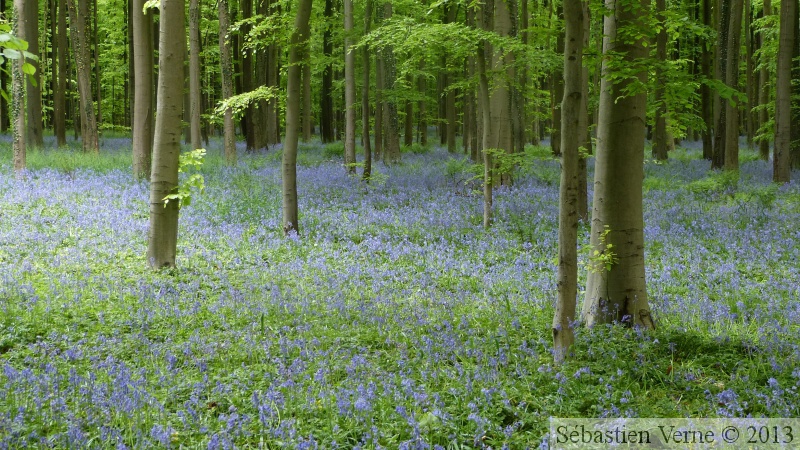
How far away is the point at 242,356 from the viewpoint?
18.2 feet

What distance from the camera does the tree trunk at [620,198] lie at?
20.1 ft

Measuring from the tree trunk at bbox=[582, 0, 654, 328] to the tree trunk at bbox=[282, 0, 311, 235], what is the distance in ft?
20.6

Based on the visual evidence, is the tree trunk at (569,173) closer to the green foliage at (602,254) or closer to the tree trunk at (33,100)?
the green foliage at (602,254)

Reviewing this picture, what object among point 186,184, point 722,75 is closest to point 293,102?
point 186,184

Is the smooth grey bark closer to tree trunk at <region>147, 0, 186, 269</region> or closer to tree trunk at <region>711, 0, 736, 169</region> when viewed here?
tree trunk at <region>147, 0, 186, 269</region>

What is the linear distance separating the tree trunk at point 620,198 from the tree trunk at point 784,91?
1305 cm

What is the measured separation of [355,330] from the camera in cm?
632

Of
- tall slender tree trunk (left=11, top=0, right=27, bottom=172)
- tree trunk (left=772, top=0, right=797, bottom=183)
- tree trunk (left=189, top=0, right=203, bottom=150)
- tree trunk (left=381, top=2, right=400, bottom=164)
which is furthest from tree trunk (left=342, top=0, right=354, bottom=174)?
tree trunk (left=772, top=0, right=797, bottom=183)

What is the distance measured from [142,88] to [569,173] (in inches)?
445

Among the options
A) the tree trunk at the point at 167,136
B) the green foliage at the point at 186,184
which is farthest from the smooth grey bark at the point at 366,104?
the tree trunk at the point at 167,136

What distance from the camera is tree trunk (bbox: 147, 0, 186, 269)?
8727mm

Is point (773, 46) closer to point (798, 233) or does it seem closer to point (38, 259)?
point (798, 233)

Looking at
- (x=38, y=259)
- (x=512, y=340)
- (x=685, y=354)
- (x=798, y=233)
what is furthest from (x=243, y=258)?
(x=798, y=233)

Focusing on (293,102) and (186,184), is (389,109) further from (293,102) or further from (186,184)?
(186,184)
